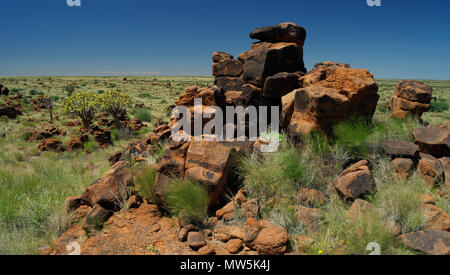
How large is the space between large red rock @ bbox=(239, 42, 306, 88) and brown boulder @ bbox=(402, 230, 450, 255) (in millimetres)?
4894

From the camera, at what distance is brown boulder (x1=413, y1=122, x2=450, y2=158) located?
4.59 m

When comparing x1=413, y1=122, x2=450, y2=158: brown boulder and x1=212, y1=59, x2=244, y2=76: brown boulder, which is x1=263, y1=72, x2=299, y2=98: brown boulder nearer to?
x1=212, y1=59, x2=244, y2=76: brown boulder

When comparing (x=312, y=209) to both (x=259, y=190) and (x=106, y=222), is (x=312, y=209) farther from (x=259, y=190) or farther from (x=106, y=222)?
(x=106, y=222)

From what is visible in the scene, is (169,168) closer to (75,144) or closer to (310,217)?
(310,217)

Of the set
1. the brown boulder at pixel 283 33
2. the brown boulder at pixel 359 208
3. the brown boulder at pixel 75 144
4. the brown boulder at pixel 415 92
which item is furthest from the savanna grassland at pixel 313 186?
the brown boulder at pixel 75 144

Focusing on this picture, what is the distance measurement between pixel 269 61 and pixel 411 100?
3895 millimetres

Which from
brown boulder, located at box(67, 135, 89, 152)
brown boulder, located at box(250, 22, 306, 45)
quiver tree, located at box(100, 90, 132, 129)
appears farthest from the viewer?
quiver tree, located at box(100, 90, 132, 129)

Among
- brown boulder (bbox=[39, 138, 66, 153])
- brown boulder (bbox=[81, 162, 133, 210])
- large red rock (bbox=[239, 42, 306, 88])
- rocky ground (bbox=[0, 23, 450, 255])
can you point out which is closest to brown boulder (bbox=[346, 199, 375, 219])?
rocky ground (bbox=[0, 23, 450, 255])

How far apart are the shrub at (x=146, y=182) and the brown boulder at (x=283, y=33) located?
199 inches

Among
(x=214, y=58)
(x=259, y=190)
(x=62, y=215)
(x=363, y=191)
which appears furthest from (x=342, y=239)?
(x=214, y=58)

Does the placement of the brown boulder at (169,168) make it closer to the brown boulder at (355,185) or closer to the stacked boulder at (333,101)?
the stacked boulder at (333,101)

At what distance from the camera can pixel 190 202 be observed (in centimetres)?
395
